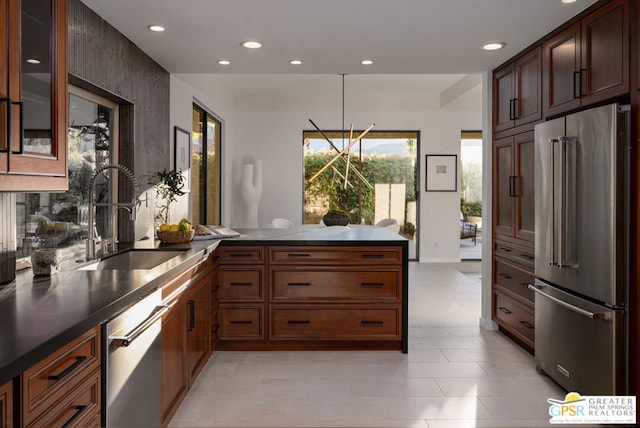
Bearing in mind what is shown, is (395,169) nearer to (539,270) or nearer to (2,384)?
(539,270)

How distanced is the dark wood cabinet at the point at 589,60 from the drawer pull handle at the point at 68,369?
9.13 ft

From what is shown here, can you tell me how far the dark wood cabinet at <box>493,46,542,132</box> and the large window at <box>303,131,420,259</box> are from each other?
4.46 m

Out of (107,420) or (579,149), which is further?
(579,149)

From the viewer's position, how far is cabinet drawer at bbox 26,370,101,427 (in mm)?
1386

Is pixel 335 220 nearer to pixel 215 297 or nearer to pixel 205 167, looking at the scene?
pixel 215 297

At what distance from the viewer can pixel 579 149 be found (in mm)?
2900

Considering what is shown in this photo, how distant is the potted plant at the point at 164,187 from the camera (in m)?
3.97

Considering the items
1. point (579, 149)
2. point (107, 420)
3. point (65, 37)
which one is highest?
point (65, 37)

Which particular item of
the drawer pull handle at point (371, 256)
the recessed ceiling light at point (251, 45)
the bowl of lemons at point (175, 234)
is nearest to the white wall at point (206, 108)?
the bowl of lemons at point (175, 234)

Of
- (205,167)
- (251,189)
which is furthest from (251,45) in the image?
(251,189)

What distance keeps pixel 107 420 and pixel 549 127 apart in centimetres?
286

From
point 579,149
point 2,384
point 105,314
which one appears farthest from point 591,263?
point 2,384

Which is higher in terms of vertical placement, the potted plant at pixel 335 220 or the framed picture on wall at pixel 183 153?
Answer: the framed picture on wall at pixel 183 153

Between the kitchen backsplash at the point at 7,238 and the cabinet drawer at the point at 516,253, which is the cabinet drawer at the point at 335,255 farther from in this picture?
the kitchen backsplash at the point at 7,238
